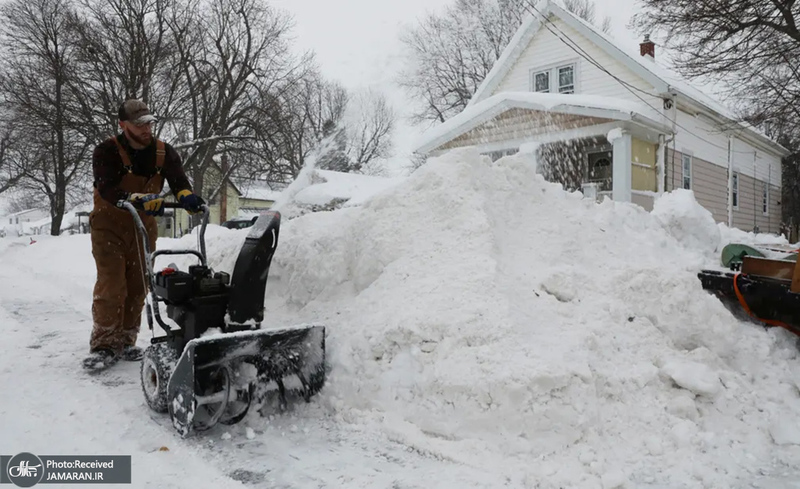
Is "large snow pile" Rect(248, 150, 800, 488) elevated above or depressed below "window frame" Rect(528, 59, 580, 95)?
below

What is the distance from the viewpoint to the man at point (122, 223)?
3.88 m

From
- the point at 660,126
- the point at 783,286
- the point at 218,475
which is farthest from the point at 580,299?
the point at 660,126

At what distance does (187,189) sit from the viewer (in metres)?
3.96

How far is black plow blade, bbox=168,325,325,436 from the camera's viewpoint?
9.14ft

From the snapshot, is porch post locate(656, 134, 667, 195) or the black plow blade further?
porch post locate(656, 134, 667, 195)

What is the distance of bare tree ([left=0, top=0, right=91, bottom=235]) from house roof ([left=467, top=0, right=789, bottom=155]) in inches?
537

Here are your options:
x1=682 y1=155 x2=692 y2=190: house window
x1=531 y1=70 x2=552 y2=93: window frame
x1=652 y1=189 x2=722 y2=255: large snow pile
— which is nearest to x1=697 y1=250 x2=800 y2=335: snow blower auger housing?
x1=652 y1=189 x2=722 y2=255: large snow pile

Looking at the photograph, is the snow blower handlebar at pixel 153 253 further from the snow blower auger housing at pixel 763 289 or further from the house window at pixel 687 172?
the house window at pixel 687 172

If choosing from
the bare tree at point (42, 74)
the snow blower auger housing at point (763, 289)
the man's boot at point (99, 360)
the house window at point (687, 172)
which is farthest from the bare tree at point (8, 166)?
the snow blower auger housing at point (763, 289)

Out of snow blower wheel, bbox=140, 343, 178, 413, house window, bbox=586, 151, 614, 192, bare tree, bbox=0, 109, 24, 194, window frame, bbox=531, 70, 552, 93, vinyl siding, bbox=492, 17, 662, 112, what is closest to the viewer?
snow blower wheel, bbox=140, 343, 178, 413

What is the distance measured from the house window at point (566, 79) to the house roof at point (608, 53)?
1.05 m

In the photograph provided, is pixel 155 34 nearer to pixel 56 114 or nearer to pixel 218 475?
pixel 56 114

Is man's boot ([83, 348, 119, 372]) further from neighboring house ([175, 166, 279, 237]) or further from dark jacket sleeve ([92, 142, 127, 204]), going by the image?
neighboring house ([175, 166, 279, 237])

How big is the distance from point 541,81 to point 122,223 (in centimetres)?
1460
